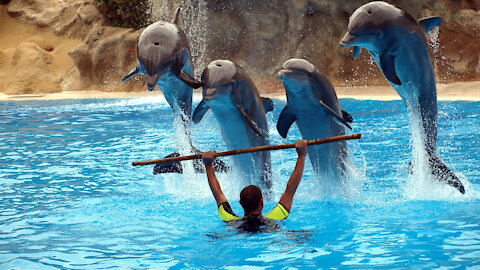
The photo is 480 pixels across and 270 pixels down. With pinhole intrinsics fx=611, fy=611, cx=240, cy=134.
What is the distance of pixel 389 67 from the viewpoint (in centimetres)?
523

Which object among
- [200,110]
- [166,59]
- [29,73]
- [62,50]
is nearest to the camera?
[166,59]

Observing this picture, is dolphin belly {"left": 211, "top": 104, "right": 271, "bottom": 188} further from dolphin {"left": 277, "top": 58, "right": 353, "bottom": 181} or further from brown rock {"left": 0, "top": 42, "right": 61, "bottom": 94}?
brown rock {"left": 0, "top": 42, "right": 61, "bottom": 94}

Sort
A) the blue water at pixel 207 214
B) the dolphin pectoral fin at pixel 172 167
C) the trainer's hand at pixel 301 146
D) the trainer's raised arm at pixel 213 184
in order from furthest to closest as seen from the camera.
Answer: the dolphin pectoral fin at pixel 172 167, the trainer's raised arm at pixel 213 184, the trainer's hand at pixel 301 146, the blue water at pixel 207 214

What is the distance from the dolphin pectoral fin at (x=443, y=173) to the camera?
5363 mm

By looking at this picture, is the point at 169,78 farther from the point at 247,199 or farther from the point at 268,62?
the point at 268,62

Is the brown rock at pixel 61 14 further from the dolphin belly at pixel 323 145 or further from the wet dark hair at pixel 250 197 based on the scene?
the wet dark hair at pixel 250 197

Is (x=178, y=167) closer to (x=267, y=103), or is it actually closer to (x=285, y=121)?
(x=267, y=103)

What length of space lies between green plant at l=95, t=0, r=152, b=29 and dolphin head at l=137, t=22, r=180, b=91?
15411 mm

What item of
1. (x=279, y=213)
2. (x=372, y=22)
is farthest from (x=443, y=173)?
(x=279, y=213)

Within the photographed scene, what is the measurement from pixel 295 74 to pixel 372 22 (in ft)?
2.73

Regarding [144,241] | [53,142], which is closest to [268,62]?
[53,142]

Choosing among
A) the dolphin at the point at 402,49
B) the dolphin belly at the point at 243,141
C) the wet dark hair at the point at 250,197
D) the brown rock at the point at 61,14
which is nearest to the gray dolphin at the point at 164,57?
the dolphin belly at the point at 243,141

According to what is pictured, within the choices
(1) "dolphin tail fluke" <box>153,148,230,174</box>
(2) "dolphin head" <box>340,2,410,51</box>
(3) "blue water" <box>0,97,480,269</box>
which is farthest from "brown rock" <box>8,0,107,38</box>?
(2) "dolphin head" <box>340,2,410,51</box>

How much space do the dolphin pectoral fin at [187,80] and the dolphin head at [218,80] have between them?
3.2 inches
